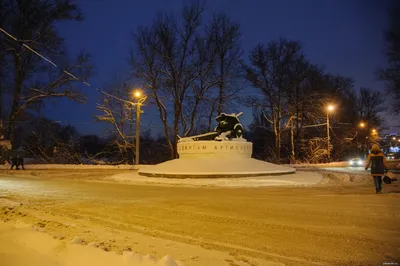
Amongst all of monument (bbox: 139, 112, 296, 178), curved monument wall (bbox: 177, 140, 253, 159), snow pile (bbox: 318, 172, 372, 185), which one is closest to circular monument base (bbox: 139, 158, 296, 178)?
monument (bbox: 139, 112, 296, 178)

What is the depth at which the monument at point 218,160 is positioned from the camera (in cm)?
1947

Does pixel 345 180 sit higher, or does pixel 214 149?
pixel 214 149

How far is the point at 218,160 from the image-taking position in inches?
842

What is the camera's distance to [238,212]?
350 inches

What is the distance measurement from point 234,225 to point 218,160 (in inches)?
551

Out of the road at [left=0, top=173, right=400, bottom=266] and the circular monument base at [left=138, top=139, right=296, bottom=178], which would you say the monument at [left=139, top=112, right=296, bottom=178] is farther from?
the road at [left=0, top=173, right=400, bottom=266]

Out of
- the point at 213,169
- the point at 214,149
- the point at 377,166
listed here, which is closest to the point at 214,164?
the point at 213,169

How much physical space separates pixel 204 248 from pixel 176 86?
110ft

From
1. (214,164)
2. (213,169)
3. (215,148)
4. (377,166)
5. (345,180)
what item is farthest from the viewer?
(215,148)

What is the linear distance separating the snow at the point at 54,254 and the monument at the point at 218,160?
13573mm

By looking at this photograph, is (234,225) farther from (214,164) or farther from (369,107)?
(369,107)

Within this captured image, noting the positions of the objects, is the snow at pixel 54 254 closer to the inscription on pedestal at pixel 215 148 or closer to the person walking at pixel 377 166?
the person walking at pixel 377 166

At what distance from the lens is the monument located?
19469mm

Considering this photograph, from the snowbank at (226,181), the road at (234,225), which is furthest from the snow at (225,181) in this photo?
the road at (234,225)
